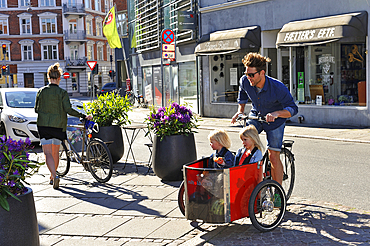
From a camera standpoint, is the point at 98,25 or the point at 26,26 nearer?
the point at 26,26

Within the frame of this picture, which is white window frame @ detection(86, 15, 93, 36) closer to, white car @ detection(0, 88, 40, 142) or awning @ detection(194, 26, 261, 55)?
awning @ detection(194, 26, 261, 55)

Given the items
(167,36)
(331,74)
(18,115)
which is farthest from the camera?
(167,36)

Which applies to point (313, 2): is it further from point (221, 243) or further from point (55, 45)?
point (55, 45)

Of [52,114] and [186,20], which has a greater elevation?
[186,20]

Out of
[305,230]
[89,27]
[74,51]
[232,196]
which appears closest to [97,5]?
[89,27]

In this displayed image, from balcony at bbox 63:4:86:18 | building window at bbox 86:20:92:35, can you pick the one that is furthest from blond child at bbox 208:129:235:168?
building window at bbox 86:20:92:35

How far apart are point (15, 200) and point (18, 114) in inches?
329

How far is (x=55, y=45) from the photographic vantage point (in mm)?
64062

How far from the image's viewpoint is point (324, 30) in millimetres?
14836

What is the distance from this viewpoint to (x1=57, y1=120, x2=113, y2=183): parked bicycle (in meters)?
7.10

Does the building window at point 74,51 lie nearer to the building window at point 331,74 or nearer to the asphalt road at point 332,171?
the building window at point 331,74

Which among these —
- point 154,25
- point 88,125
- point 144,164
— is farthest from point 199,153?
point 154,25

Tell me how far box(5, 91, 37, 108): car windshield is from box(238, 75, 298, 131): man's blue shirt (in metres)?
8.24

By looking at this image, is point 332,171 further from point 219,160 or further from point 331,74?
point 331,74
